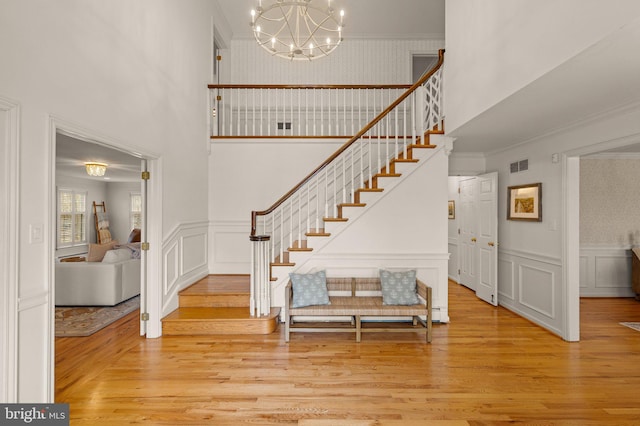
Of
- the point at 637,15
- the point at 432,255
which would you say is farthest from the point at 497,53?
the point at 432,255

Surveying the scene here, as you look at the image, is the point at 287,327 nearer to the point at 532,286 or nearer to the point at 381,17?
the point at 532,286

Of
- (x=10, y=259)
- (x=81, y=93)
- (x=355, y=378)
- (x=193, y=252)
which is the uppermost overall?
(x=81, y=93)

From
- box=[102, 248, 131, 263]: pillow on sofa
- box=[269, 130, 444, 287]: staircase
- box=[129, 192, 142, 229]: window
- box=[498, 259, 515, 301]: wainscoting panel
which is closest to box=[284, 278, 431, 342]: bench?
box=[269, 130, 444, 287]: staircase

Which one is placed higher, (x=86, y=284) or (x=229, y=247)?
(x=229, y=247)

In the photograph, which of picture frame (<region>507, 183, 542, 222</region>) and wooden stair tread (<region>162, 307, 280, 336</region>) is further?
picture frame (<region>507, 183, 542, 222</region>)

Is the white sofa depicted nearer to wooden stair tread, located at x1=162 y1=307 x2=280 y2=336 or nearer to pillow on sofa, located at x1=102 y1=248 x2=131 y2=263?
pillow on sofa, located at x1=102 y1=248 x2=131 y2=263

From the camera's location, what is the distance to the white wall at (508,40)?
2.01m

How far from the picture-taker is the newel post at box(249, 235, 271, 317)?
13.6 feet

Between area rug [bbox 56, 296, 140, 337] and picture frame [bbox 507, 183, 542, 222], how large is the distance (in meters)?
5.96

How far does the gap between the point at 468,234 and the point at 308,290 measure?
3.86 m

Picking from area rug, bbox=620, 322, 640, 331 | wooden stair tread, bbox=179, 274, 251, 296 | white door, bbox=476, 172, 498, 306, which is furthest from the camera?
white door, bbox=476, 172, 498, 306

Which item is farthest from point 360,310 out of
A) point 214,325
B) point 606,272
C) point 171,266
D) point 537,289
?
point 606,272

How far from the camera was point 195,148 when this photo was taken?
5109mm

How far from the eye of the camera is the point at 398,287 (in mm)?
4094
